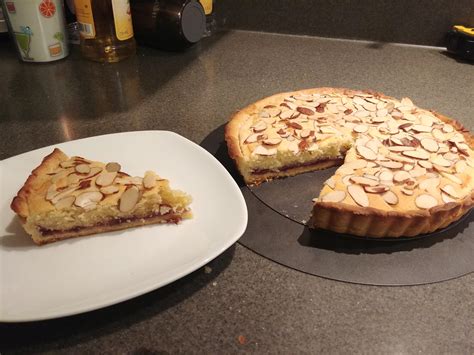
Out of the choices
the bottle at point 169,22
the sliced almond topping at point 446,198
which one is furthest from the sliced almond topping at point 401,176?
the bottle at point 169,22

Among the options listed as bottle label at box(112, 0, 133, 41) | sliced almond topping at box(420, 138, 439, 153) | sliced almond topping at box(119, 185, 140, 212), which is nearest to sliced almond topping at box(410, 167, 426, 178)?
sliced almond topping at box(420, 138, 439, 153)

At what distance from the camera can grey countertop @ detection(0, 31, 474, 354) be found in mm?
779

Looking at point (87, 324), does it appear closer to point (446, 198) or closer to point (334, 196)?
point (334, 196)

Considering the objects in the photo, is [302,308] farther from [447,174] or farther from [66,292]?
[447,174]

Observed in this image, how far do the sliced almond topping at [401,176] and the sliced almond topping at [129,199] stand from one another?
71 centimetres

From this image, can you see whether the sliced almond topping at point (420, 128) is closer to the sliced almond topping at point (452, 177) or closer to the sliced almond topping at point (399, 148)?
the sliced almond topping at point (399, 148)

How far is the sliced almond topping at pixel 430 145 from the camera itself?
122 cm

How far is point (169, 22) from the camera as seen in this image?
188cm

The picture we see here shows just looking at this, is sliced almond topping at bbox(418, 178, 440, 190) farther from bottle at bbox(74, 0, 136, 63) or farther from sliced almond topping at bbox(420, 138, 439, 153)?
bottle at bbox(74, 0, 136, 63)

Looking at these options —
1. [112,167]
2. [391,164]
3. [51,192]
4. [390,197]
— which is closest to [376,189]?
[390,197]

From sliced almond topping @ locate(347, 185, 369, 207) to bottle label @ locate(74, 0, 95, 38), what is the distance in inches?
52.4

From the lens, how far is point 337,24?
2.13 metres

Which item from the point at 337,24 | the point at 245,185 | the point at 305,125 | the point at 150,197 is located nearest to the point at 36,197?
the point at 150,197

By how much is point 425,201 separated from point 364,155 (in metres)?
0.25
